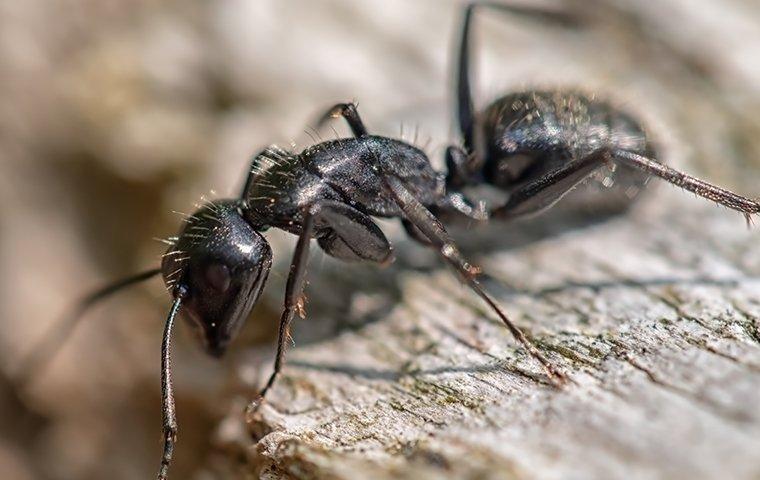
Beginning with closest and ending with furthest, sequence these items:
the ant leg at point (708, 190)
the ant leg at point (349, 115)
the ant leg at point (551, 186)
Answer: the ant leg at point (708, 190) → the ant leg at point (551, 186) → the ant leg at point (349, 115)

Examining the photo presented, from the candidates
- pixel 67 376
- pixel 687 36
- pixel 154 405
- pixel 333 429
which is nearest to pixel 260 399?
pixel 333 429

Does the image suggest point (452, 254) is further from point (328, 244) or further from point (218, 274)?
point (218, 274)

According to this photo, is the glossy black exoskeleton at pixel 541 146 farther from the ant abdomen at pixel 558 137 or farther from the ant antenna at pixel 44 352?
the ant antenna at pixel 44 352

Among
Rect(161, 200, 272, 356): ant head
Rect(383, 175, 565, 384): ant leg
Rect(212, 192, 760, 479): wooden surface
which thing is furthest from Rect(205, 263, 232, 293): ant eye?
Rect(383, 175, 565, 384): ant leg

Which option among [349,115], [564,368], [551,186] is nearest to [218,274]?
[349,115]

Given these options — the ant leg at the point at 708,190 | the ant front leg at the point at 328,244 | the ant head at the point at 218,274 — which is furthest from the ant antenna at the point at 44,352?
the ant leg at the point at 708,190

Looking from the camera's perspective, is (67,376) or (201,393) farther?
(67,376)

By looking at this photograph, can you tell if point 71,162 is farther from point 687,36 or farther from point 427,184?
point 687,36

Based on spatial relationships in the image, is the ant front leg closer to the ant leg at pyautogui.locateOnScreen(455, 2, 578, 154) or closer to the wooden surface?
the wooden surface
